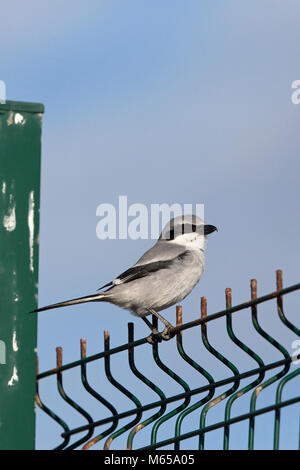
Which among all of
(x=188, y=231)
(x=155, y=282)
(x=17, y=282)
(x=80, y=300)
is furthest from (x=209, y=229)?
(x=17, y=282)

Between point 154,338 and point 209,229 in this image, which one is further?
point 209,229

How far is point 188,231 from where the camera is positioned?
38.3ft

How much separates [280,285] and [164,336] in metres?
2.37

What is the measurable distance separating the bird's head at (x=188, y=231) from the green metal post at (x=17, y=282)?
3.23m

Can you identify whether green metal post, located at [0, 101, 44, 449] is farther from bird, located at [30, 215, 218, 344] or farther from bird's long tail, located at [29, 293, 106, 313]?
bird, located at [30, 215, 218, 344]

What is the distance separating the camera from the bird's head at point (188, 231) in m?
11.6

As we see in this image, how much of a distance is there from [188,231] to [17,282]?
359 cm

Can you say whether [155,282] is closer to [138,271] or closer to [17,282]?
[138,271]

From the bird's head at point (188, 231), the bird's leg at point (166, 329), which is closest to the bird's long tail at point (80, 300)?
the bird's leg at point (166, 329)

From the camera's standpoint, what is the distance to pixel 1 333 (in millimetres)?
8328
